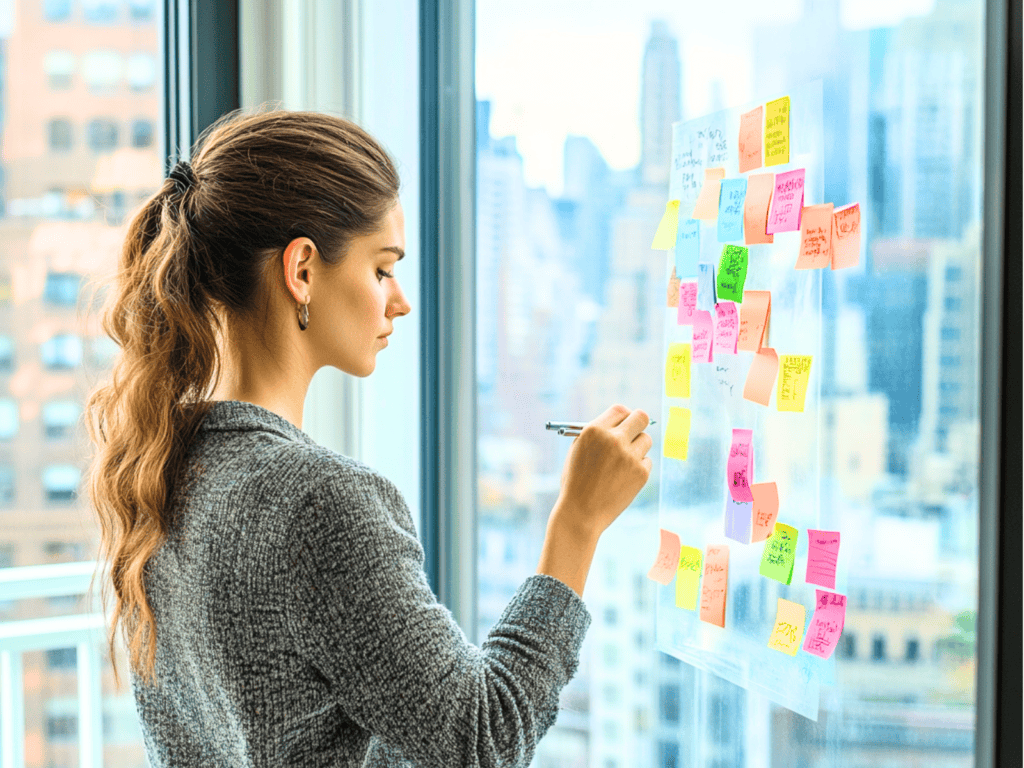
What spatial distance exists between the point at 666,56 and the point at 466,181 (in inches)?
20.4

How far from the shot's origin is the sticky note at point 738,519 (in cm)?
103

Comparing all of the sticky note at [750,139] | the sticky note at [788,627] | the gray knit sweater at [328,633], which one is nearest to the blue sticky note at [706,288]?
the sticky note at [750,139]

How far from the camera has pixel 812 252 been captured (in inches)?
36.7

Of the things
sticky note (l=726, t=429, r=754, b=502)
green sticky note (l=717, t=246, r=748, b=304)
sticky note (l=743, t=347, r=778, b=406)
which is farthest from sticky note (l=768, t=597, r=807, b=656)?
green sticky note (l=717, t=246, r=748, b=304)

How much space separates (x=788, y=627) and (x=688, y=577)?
0.56 ft

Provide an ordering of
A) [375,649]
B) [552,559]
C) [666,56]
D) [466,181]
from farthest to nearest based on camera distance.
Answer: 1. [466,181]
2. [666,56]
3. [552,559]
4. [375,649]

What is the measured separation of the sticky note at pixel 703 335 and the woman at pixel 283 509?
0.75ft

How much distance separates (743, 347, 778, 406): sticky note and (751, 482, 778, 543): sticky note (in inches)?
3.7

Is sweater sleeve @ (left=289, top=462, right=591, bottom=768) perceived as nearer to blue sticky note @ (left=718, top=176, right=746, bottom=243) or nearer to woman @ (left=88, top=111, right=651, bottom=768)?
woman @ (left=88, top=111, right=651, bottom=768)

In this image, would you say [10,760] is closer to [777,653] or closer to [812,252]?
[777,653]

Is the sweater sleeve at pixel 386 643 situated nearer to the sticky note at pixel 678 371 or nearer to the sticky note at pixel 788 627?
the sticky note at pixel 788 627

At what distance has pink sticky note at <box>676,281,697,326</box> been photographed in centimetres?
110

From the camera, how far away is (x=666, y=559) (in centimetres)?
117

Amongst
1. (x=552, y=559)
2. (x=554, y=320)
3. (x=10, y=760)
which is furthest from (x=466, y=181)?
(x=10, y=760)
